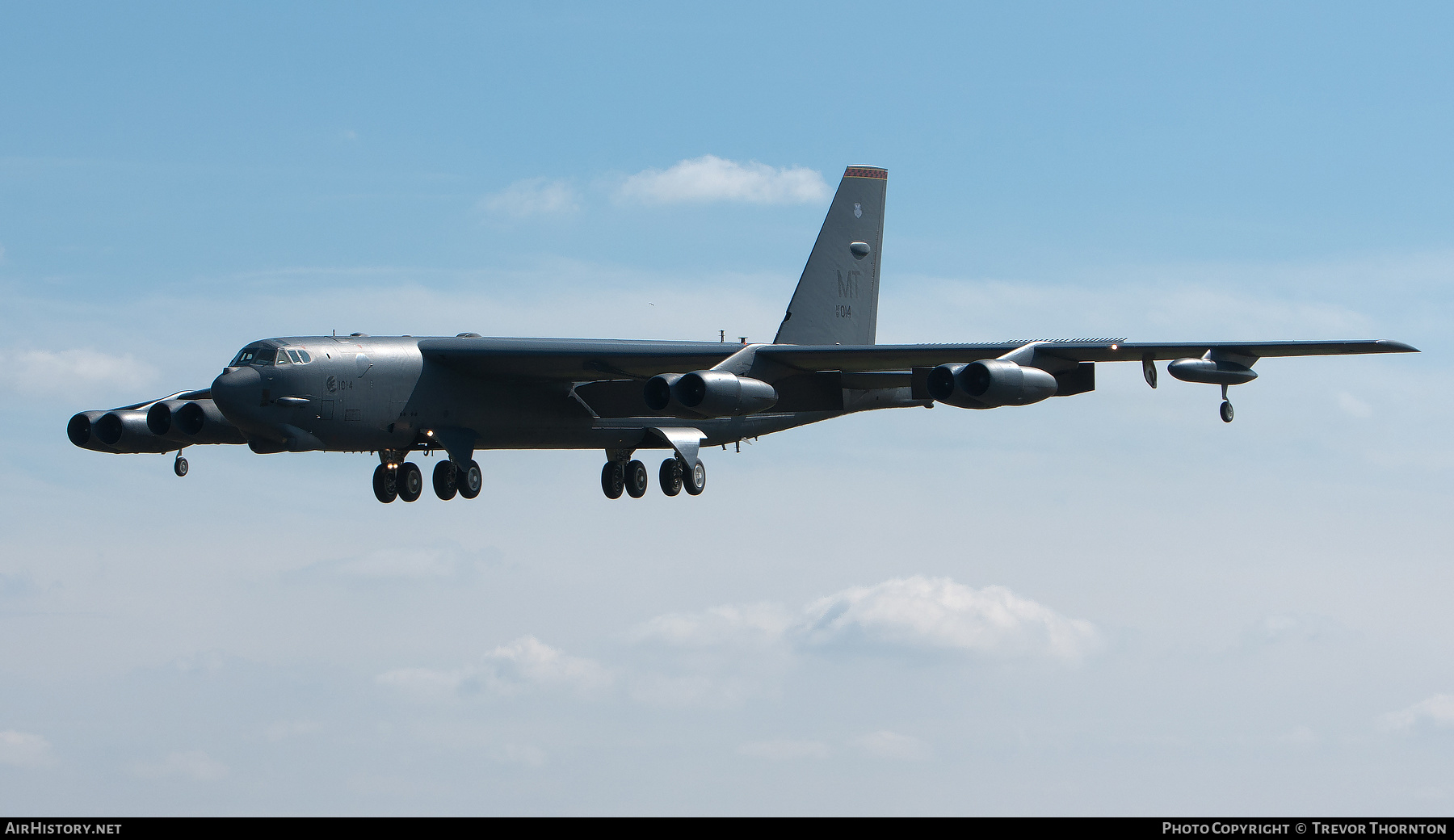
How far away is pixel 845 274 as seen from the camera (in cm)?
3653

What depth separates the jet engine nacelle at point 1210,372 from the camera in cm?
2773

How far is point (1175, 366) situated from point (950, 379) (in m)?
4.29

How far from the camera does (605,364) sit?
29312 millimetres

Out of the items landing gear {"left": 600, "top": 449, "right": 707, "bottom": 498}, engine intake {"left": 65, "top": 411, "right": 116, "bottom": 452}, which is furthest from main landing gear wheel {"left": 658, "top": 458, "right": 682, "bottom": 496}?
engine intake {"left": 65, "top": 411, "right": 116, "bottom": 452}

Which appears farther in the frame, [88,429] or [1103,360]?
[88,429]

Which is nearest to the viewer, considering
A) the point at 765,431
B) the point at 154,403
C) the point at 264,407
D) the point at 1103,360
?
the point at 264,407

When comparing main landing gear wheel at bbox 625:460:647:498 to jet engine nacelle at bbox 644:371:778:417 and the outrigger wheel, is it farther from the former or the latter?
the outrigger wheel

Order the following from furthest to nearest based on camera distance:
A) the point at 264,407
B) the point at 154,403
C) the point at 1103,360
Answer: the point at 154,403 → the point at 1103,360 → the point at 264,407

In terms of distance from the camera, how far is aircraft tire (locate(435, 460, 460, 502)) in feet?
98.9

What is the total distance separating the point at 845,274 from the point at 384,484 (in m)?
12.4

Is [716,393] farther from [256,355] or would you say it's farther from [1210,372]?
[1210,372]

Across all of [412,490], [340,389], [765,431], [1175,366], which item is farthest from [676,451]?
[1175,366]

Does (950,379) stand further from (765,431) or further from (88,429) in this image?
(88,429)

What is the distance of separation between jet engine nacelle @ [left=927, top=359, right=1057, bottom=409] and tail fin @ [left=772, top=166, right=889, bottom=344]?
844cm
